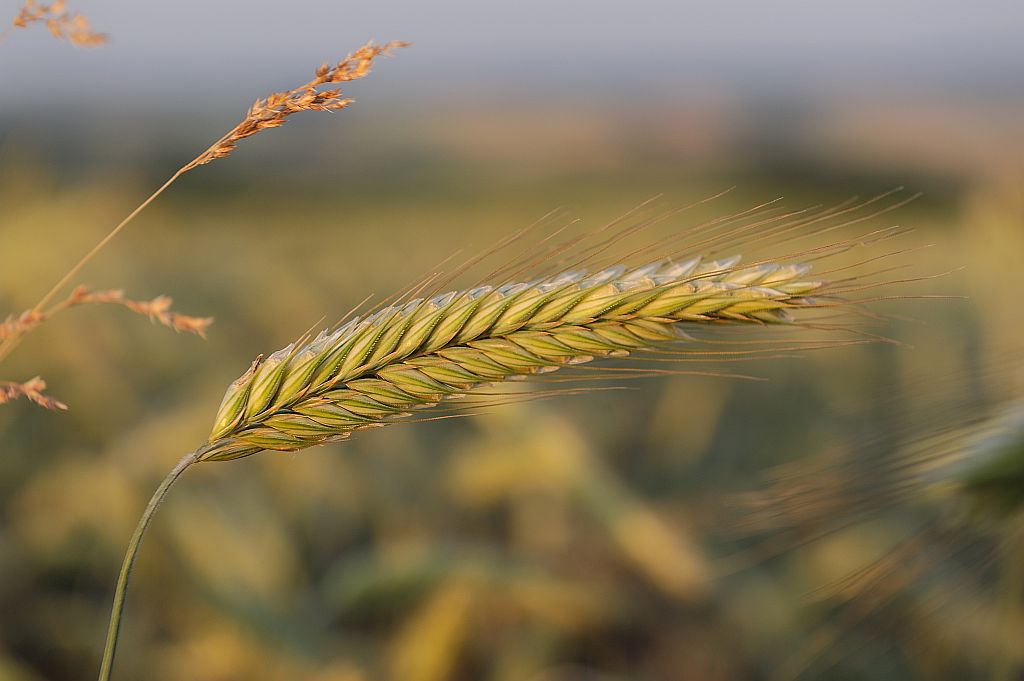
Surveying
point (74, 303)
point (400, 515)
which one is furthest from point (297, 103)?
point (400, 515)

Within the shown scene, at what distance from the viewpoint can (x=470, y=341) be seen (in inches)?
37.4

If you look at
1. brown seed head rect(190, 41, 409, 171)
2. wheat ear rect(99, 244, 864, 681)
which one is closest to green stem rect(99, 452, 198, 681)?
wheat ear rect(99, 244, 864, 681)

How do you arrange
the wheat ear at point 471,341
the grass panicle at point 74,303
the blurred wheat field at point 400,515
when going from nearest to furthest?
the grass panicle at point 74,303
the wheat ear at point 471,341
the blurred wheat field at point 400,515

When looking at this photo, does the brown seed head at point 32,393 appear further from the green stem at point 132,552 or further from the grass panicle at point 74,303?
the green stem at point 132,552

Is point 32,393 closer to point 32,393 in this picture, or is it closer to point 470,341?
point 32,393

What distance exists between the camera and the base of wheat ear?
876mm

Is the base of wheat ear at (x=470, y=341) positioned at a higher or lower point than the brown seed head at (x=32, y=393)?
lower

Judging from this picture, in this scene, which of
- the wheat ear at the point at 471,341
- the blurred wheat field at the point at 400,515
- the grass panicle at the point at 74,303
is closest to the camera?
the grass panicle at the point at 74,303

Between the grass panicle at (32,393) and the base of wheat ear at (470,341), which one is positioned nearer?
the grass panicle at (32,393)

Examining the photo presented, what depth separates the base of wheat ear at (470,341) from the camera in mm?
876

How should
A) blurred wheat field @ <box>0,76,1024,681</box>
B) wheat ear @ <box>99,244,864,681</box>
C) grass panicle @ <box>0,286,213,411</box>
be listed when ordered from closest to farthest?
grass panicle @ <box>0,286,213,411</box> < wheat ear @ <box>99,244,864,681</box> < blurred wheat field @ <box>0,76,1024,681</box>

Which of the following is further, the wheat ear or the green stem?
the wheat ear

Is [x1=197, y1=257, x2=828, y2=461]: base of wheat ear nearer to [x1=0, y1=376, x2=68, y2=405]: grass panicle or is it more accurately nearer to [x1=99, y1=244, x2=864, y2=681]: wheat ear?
[x1=99, y1=244, x2=864, y2=681]: wheat ear

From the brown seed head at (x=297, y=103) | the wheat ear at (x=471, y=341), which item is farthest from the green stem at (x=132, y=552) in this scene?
the brown seed head at (x=297, y=103)
